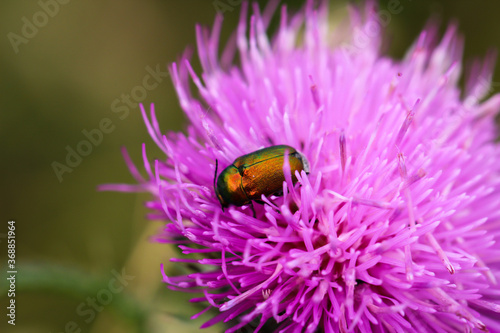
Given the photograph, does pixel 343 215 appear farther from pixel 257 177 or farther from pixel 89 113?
pixel 89 113

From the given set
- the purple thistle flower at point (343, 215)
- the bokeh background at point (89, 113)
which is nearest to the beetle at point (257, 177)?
the purple thistle flower at point (343, 215)

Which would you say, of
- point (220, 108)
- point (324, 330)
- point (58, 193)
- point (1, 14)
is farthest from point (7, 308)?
point (1, 14)

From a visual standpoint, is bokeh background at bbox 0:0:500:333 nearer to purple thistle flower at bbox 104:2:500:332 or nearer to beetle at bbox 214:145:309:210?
purple thistle flower at bbox 104:2:500:332

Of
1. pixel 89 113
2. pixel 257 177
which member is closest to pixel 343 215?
pixel 257 177

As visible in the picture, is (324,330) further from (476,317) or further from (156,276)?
(156,276)

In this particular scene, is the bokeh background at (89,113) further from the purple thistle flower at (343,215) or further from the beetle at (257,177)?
the beetle at (257,177)
